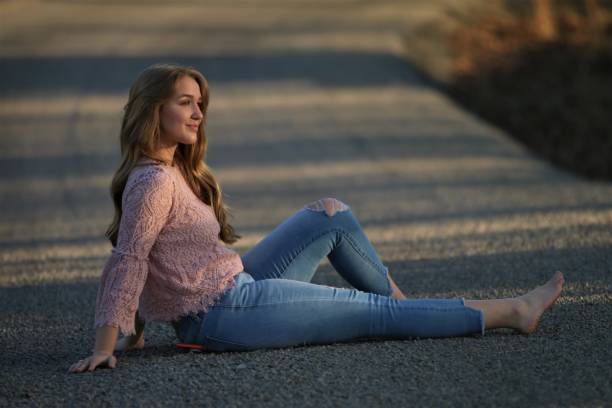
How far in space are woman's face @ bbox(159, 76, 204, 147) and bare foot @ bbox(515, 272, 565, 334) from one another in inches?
61.5

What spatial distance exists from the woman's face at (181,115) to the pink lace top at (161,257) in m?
0.14

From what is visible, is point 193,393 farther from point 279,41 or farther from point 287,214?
point 279,41

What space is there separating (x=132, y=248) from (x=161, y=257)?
0.16 metres

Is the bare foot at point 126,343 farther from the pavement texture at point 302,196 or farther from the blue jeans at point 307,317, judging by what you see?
the blue jeans at point 307,317

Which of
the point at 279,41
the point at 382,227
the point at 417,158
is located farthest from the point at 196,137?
the point at 279,41

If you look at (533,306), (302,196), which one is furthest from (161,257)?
(302,196)

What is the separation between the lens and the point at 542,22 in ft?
52.7

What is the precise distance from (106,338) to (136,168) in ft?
2.29

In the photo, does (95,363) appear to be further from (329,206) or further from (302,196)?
(302,196)

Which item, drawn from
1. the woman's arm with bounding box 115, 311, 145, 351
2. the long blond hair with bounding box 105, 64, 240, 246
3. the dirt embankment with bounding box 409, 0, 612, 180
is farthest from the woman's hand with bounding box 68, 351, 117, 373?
the dirt embankment with bounding box 409, 0, 612, 180

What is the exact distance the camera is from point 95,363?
12.0 ft

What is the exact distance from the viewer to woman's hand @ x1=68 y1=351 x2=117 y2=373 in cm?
366

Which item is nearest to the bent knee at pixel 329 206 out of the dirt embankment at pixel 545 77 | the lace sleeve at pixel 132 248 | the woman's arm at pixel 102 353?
the lace sleeve at pixel 132 248

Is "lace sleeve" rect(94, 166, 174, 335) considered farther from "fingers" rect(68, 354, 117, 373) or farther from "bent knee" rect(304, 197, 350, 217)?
"bent knee" rect(304, 197, 350, 217)
